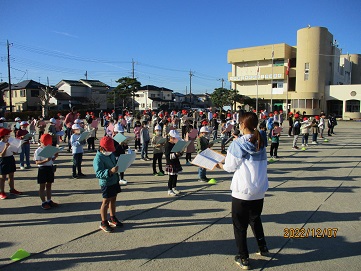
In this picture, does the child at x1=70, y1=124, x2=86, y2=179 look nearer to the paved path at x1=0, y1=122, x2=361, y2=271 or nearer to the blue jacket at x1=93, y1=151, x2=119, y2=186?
the paved path at x1=0, y1=122, x2=361, y2=271

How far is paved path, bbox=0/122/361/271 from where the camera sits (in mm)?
3881

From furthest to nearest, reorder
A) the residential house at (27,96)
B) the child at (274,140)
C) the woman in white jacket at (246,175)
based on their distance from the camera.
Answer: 1. the residential house at (27,96)
2. the child at (274,140)
3. the woman in white jacket at (246,175)

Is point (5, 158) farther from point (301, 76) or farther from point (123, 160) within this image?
point (301, 76)

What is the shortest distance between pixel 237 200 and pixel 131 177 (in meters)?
5.54

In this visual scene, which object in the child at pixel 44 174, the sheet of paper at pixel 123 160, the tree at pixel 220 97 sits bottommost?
the child at pixel 44 174

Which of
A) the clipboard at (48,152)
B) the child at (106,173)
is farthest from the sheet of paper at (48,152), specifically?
the child at (106,173)

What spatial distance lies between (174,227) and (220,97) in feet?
148

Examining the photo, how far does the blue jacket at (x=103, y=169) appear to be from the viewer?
4.66m

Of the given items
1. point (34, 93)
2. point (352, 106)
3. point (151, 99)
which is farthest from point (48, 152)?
point (151, 99)

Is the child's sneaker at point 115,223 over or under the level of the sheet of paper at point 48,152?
under

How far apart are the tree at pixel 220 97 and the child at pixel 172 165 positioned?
4238cm

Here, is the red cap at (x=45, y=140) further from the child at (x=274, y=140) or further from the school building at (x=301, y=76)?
the school building at (x=301, y=76)

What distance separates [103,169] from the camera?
4711 millimetres

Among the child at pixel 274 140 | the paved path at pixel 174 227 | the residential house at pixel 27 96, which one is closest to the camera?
the paved path at pixel 174 227
